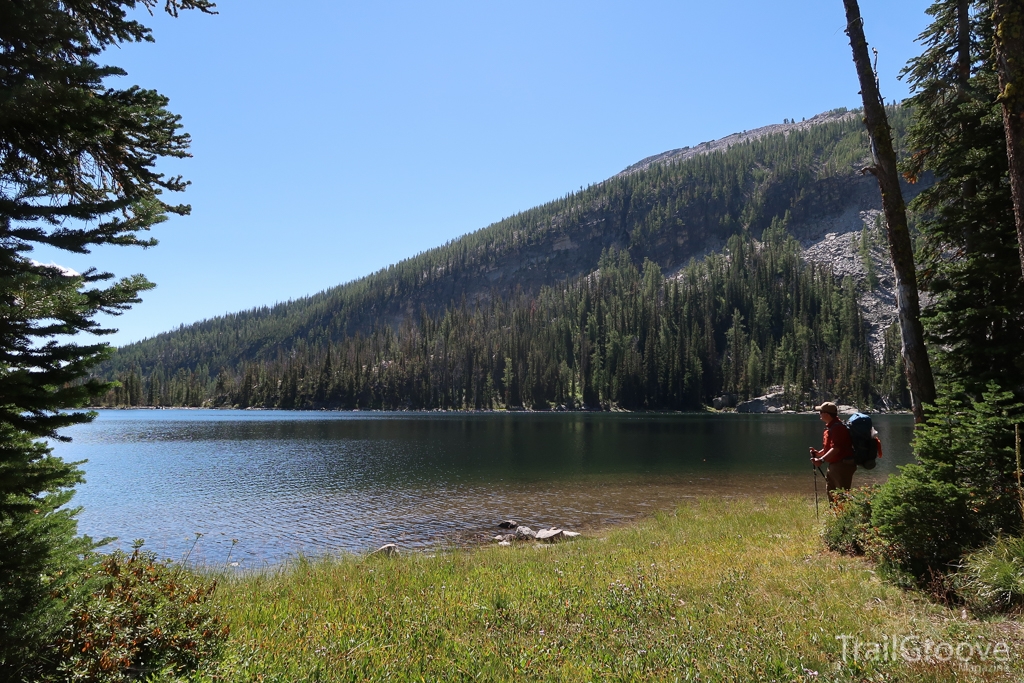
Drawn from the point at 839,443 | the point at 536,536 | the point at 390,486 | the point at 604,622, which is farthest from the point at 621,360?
the point at 604,622

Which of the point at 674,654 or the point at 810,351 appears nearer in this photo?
the point at 674,654

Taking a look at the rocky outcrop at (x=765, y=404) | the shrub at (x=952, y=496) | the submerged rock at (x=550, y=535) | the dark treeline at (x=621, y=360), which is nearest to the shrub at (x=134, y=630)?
the shrub at (x=952, y=496)

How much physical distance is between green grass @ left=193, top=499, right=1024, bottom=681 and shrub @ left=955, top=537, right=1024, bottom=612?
453 millimetres

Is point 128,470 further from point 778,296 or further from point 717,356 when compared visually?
point 778,296

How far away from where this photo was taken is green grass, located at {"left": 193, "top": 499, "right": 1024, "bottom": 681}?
→ 222 inches

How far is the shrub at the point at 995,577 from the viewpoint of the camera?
6.56 metres

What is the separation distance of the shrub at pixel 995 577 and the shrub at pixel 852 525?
2.38 m

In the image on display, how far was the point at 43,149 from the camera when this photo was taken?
5.39 m

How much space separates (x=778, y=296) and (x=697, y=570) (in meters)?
198

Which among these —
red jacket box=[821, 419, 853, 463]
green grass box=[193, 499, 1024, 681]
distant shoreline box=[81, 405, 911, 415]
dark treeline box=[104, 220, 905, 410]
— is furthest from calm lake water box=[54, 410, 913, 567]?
dark treeline box=[104, 220, 905, 410]

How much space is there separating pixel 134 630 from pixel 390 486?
28.6 metres

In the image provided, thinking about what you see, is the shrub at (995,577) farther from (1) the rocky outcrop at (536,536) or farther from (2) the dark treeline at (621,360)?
(2) the dark treeline at (621,360)

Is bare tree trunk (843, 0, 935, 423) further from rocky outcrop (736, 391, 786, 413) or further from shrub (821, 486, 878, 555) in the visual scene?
rocky outcrop (736, 391, 786, 413)

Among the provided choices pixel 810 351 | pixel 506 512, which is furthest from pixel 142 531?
pixel 810 351
